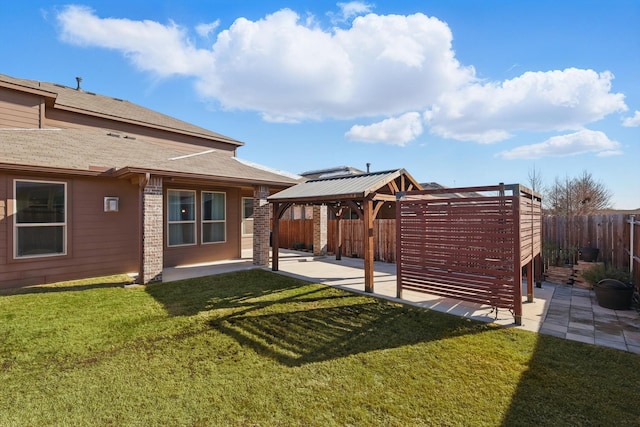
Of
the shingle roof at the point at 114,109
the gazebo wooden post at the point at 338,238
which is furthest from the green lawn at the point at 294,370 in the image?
the shingle roof at the point at 114,109

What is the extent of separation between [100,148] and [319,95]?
7814 mm

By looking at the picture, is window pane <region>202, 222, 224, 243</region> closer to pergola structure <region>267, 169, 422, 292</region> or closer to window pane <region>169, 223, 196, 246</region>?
window pane <region>169, 223, 196, 246</region>

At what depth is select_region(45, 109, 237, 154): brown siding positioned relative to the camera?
1012cm

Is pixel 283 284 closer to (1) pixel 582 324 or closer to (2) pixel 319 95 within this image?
(1) pixel 582 324

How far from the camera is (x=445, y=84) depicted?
1096 cm

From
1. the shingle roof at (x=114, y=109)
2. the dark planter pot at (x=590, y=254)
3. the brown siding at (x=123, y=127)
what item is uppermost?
the shingle roof at (x=114, y=109)

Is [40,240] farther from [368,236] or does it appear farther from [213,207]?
[368,236]

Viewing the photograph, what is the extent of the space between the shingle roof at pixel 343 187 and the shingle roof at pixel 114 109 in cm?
682

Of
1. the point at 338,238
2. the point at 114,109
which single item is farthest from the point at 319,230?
the point at 114,109

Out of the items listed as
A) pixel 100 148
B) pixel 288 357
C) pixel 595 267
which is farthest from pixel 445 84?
pixel 100 148

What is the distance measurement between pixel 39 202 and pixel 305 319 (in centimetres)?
718

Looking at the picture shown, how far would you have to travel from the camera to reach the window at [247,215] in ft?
41.0

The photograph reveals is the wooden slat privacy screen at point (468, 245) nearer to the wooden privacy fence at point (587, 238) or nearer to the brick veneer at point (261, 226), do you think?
the wooden privacy fence at point (587, 238)

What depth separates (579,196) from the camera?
2200 centimetres
